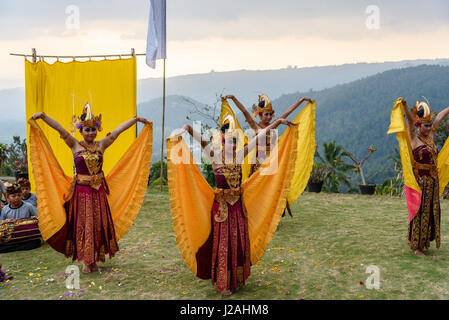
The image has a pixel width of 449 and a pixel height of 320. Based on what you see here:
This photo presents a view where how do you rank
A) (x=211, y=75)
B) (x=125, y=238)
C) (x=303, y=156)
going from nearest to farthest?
(x=125, y=238), (x=303, y=156), (x=211, y=75)

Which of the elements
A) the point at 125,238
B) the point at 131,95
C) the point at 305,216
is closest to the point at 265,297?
the point at 125,238

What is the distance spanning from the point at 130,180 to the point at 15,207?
230 cm

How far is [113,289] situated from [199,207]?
4.65 feet

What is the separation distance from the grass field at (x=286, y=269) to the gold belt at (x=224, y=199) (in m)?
0.87

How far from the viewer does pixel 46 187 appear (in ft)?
15.8

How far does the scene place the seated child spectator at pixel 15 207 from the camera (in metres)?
6.08

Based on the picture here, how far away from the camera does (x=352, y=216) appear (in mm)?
8016

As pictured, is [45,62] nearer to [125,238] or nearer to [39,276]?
[125,238]

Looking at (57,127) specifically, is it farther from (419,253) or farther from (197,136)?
(419,253)

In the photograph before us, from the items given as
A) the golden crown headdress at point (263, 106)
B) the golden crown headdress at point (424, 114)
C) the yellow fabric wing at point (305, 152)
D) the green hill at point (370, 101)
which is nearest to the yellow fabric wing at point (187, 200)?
the golden crown headdress at point (263, 106)

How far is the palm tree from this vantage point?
13.3 metres

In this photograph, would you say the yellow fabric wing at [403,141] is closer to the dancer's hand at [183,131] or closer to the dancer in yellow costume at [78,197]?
the dancer's hand at [183,131]

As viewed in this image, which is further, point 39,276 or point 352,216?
point 352,216

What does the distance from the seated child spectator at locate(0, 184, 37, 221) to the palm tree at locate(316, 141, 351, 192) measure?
9.47m
